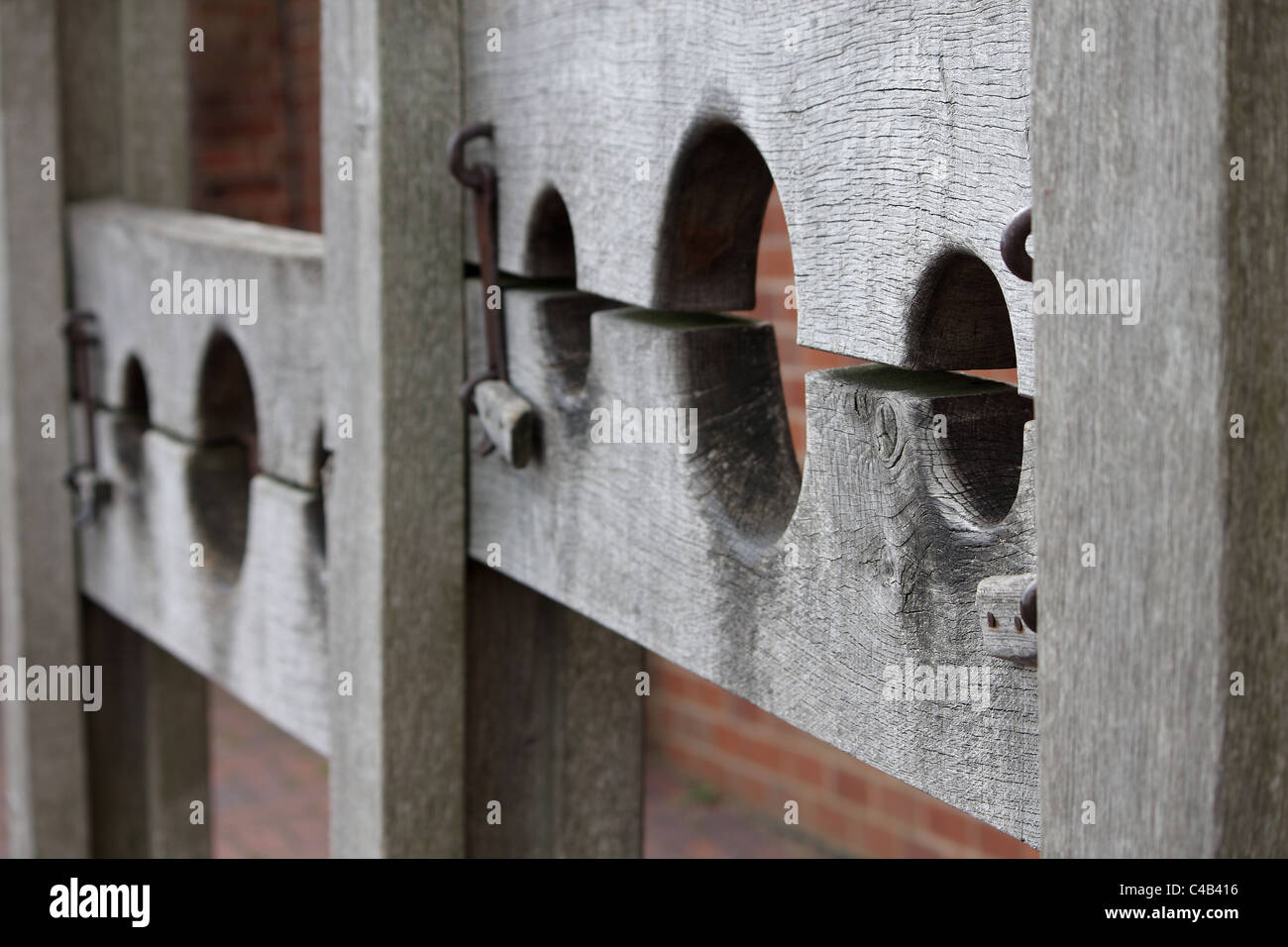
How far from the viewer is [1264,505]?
2.00ft

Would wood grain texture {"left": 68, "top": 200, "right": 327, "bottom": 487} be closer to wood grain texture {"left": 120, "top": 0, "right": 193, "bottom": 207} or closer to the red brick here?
wood grain texture {"left": 120, "top": 0, "right": 193, "bottom": 207}

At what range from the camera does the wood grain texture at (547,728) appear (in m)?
1.46

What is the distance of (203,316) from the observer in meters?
1.75

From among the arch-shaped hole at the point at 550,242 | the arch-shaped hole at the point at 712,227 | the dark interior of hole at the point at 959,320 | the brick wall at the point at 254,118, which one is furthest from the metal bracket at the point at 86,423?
the brick wall at the point at 254,118

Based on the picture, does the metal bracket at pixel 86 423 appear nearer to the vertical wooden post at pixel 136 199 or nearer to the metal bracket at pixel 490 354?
the vertical wooden post at pixel 136 199

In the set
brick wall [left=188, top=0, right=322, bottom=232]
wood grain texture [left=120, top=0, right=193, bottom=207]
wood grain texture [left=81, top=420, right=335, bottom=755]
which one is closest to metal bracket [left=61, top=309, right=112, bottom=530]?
wood grain texture [left=81, top=420, right=335, bottom=755]

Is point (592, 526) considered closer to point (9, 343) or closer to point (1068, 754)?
point (1068, 754)

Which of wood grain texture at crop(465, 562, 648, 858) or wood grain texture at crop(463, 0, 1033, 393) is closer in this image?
wood grain texture at crop(463, 0, 1033, 393)

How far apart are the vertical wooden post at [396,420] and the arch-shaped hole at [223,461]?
1.46 feet

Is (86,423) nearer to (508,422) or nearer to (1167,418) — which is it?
(508,422)

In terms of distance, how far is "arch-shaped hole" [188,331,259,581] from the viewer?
71.7 inches

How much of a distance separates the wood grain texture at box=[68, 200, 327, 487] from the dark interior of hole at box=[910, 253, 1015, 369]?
2.37 ft

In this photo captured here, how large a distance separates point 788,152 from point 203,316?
1.02 meters
